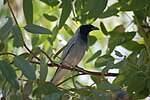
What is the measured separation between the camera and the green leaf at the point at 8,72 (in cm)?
106

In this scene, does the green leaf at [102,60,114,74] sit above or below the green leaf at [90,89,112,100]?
above

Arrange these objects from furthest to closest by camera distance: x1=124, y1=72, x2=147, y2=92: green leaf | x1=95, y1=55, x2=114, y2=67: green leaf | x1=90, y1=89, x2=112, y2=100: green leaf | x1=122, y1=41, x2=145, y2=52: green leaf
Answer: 1. x1=122, y1=41, x2=145, y2=52: green leaf
2. x1=95, y1=55, x2=114, y2=67: green leaf
3. x1=124, y1=72, x2=147, y2=92: green leaf
4. x1=90, y1=89, x2=112, y2=100: green leaf

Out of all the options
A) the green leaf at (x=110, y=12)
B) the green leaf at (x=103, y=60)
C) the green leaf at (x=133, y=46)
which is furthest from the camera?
the green leaf at (x=133, y=46)


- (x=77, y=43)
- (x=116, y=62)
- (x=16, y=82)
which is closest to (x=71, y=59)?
(x=77, y=43)

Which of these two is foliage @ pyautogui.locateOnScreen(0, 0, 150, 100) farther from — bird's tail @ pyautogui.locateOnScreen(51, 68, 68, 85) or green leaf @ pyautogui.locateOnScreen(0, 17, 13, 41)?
bird's tail @ pyautogui.locateOnScreen(51, 68, 68, 85)

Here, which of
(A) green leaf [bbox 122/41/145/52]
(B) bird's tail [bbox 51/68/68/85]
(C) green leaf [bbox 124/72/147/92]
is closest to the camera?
(C) green leaf [bbox 124/72/147/92]

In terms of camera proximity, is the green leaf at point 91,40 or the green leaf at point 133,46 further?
the green leaf at point 91,40

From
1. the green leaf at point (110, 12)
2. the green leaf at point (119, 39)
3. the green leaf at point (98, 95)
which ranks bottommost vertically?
the green leaf at point (98, 95)

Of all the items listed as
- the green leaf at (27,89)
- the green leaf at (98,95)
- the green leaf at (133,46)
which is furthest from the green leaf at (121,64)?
the green leaf at (133,46)

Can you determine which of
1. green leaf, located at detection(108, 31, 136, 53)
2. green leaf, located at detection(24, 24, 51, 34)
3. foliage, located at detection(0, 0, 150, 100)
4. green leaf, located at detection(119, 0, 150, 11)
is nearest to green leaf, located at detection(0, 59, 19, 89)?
foliage, located at detection(0, 0, 150, 100)

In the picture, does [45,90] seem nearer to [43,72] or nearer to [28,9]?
[43,72]

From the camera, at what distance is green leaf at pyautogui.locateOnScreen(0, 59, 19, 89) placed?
3.48 ft

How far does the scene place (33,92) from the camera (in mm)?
1146

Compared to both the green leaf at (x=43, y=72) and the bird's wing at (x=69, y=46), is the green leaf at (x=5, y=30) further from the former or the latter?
the bird's wing at (x=69, y=46)
